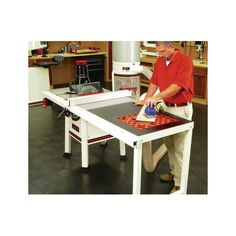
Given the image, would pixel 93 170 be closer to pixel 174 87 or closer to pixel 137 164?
pixel 137 164

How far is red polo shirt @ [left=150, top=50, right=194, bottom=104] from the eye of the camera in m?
2.30

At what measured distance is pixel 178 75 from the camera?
2324 millimetres

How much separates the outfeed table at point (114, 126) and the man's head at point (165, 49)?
47cm

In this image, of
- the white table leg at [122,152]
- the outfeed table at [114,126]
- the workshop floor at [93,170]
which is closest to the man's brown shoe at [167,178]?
the workshop floor at [93,170]

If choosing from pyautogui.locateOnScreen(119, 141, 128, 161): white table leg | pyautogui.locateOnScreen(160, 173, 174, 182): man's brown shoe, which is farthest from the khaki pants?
pyautogui.locateOnScreen(119, 141, 128, 161): white table leg

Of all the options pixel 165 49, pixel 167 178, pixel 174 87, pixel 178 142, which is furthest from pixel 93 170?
pixel 165 49

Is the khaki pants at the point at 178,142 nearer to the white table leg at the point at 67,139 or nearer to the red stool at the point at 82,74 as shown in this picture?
the white table leg at the point at 67,139

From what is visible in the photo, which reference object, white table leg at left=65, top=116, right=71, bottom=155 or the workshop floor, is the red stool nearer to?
the workshop floor

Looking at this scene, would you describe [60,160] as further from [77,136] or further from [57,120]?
[57,120]

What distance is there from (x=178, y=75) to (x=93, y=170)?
1397 millimetres

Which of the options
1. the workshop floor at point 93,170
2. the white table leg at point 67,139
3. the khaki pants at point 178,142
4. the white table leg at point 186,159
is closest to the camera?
the white table leg at point 186,159

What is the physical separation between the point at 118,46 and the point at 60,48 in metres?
4.29

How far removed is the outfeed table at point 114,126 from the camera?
1.96 m

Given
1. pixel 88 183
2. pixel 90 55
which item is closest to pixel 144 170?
pixel 88 183
